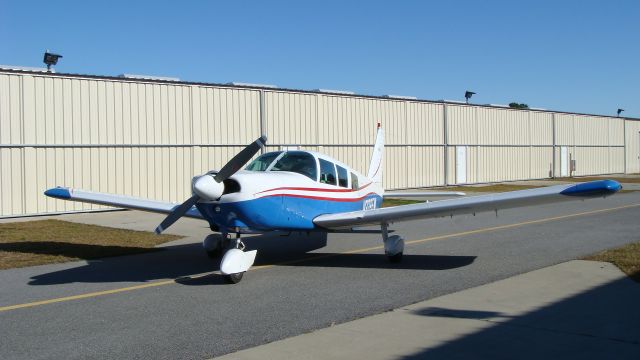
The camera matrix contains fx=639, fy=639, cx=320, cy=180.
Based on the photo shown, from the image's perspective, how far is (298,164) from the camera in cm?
1095

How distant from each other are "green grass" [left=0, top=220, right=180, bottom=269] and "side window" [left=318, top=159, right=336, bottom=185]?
14.4 ft

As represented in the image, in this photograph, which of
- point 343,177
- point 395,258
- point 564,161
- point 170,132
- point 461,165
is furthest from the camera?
point 564,161

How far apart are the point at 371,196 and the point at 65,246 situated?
21.7ft

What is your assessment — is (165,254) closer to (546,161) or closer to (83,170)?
(83,170)

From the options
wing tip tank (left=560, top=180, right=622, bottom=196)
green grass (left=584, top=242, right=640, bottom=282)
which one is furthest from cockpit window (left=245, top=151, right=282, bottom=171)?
green grass (left=584, top=242, right=640, bottom=282)

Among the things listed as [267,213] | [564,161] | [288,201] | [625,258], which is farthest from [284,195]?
[564,161]

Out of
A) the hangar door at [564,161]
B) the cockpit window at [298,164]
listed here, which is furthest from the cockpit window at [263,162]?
the hangar door at [564,161]

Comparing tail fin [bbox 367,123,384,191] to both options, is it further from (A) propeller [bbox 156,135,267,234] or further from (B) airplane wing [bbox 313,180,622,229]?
(A) propeller [bbox 156,135,267,234]

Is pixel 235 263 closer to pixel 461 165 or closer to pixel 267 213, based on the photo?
pixel 267 213

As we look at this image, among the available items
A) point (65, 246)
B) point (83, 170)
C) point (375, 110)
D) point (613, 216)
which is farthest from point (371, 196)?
point (375, 110)

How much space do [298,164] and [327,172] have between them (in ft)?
2.15

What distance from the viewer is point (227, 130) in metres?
25.8

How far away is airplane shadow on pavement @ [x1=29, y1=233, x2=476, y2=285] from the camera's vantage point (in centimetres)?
989

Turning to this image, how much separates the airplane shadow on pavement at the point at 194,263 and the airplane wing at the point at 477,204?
A: 0.85 meters
